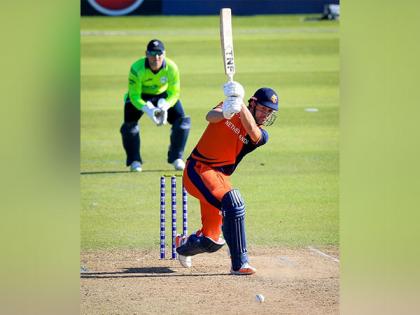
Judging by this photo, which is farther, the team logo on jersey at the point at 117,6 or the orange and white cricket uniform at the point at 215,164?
the team logo on jersey at the point at 117,6

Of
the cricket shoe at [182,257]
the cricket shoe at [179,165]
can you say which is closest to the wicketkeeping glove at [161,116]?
the cricket shoe at [179,165]

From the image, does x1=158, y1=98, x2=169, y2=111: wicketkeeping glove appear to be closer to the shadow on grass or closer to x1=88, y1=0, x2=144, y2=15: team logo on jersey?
the shadow on grass

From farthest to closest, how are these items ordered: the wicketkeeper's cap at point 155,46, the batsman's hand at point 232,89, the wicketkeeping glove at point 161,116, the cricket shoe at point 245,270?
the wicketkeeping glove at point 161,116, the wicketkeeper's cap at point 155,46, the cricket shoe at point 245,270, the batsman's hand at point 232,89

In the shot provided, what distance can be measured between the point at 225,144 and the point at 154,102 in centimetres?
486

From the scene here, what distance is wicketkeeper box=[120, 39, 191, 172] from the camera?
11781 millimetres

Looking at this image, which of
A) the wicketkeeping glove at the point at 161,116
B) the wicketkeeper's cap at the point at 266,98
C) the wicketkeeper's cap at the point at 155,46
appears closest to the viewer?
the wicketkeeper's cap at the point at 266,98

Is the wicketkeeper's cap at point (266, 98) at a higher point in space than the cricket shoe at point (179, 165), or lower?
higher

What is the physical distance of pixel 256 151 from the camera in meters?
13.5

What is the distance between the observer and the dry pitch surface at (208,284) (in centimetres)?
690

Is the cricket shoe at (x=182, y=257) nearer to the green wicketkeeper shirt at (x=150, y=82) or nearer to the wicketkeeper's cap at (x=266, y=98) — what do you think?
the wicketkeeper's cap at (x=266, y=98)

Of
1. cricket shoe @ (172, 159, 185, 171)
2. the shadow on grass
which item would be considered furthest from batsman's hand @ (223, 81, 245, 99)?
cricket shoe @ (172, 159, 185, 171)

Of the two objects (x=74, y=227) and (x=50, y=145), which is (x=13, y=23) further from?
(x=74, y=227)

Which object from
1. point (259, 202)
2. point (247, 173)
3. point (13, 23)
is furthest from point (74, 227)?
point (247, 173)

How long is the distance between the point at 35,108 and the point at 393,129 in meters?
1.85
